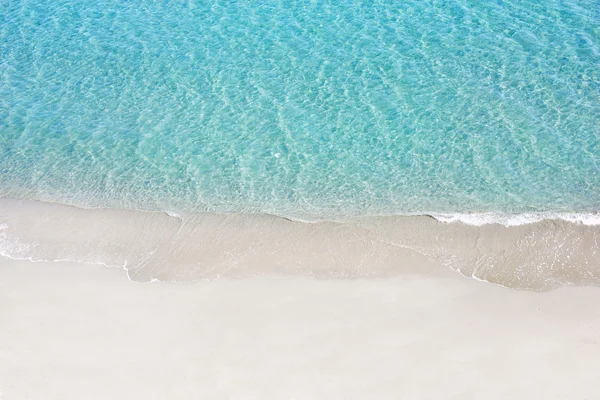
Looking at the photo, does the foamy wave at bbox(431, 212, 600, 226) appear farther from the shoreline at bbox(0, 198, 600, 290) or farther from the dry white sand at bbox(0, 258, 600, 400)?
the dry white sand at bbox(0, 258, 600, 400)

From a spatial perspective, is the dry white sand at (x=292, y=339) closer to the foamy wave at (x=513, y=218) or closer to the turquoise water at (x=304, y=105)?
the foamy wave at (x=513, y=218)

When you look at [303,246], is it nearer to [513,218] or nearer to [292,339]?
[292,339]

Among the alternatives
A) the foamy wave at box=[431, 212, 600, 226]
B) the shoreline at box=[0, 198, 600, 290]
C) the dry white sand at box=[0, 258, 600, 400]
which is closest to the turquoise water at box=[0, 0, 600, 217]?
the foamy wave at box=[431, 212, 600, 226]

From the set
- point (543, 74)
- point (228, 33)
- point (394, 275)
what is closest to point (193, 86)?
point (228, 33)

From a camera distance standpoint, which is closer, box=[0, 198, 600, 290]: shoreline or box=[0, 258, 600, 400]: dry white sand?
box=[0, 258, 600, 400]: dry white sand

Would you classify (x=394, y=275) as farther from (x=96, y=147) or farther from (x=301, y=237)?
(x=96, y=147)

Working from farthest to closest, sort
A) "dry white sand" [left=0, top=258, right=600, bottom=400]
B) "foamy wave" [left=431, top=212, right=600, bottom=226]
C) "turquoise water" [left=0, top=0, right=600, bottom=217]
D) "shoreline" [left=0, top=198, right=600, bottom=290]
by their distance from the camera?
"turquoise water" [left=0, top=0, right=600, bottom=217] → "foamy wave" [left=431, top=212, right=600, bottom=226] → "shoreline" [left=0, top=198, right=600, bottom=290] → "dry white sand" [left=0, top=258, right=600, bottom=400]

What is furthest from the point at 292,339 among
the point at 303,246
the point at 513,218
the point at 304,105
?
the point at 304,105
